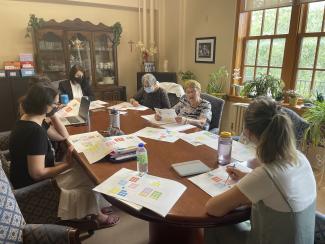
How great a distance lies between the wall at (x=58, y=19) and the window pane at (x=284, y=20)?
2.65 m

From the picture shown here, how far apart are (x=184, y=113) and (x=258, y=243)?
157 cm

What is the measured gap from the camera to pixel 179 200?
101 cm

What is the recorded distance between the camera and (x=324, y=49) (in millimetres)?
2717

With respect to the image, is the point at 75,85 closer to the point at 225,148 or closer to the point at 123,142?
the point at 123,142

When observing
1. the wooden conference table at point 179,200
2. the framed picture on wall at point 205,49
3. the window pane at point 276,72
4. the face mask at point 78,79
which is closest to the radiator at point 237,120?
the window pane at point 276,72

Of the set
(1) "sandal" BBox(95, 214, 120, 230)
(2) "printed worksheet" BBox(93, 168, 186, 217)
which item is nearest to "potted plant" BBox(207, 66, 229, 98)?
(1) "sandal" BBox(95, 214, 120, 230)

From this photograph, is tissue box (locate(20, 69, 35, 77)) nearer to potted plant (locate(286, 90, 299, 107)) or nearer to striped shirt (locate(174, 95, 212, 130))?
striped shirt (locate(174, 95, 212, 130))

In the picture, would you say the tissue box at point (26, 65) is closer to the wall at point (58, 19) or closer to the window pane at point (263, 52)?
the wall at point (58, 19)

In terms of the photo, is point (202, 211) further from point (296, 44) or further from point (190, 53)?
point (190, 53)

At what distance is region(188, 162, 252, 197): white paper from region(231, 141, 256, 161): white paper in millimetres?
151

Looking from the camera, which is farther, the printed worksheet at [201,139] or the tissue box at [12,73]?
the tissue box at [12,73]

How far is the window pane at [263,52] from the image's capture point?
3262 mm

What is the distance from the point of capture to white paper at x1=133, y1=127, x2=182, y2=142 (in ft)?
5.74

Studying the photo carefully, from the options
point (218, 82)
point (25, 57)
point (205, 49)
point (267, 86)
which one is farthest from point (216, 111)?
point (25, 57)
